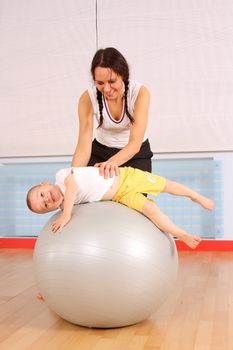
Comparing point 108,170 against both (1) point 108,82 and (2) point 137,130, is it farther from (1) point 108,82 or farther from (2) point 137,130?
(1) point 108,82

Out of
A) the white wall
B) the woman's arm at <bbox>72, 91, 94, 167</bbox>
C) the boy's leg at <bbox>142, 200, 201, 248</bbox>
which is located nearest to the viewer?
the boy's leg at <bbox>142, 200, 201, 248</bbox>

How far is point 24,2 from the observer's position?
14.4 ft

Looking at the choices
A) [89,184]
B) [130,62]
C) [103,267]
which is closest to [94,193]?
[89,184]

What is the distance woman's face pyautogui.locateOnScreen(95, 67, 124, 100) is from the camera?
95.3 inches

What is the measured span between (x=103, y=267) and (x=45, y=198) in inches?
17.3

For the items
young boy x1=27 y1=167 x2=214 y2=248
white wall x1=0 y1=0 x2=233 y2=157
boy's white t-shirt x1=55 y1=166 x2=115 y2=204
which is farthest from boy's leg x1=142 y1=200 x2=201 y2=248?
white wall x1=0 y1=0 x2=233 y2=157

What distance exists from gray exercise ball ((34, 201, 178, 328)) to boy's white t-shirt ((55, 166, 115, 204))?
10 centimetres

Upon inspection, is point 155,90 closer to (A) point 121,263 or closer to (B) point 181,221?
(B) point 181,221

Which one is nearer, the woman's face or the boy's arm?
the boy's arm

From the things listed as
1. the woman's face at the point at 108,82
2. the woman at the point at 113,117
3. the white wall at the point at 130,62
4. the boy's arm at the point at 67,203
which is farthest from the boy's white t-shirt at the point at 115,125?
Answer: the white wall at the point at 130,62

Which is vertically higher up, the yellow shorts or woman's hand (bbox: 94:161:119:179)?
woman's hand (bbox: 94:161:119:179)

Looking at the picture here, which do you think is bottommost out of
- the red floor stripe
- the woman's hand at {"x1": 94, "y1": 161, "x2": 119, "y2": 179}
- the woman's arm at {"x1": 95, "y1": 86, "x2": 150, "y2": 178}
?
the red floor stripe

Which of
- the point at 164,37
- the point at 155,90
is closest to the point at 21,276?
the point at 155,90

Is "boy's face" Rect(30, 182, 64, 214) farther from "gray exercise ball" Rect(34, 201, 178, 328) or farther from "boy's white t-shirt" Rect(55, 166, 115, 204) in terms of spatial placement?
"gray exercise ball" Rect(34, 201, 178, 328)
